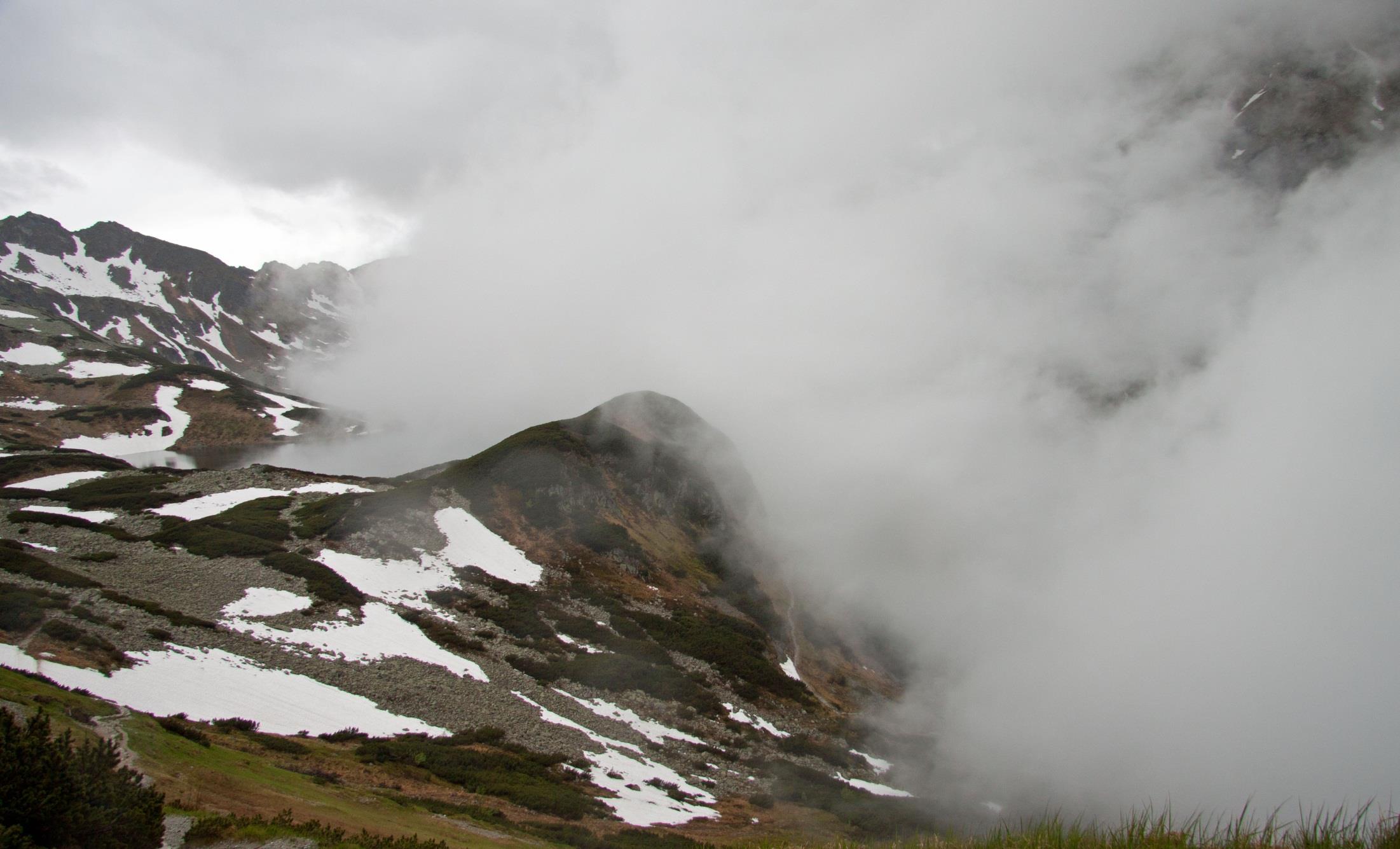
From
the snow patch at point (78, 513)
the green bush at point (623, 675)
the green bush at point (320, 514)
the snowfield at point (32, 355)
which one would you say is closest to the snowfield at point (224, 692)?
the green bush at point (623, 675)

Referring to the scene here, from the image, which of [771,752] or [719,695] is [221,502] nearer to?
[719,695]

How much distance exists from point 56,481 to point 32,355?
114 meters

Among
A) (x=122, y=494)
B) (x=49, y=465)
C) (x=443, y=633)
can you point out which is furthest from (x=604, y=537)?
(x=49, y=465)

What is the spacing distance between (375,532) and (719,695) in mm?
32346

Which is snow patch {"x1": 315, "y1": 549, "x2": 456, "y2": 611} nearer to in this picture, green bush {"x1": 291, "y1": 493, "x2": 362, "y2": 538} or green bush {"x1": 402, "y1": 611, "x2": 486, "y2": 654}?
green bush {"x1": 402, "y1": 611, "x2": 486, "y2": 654}

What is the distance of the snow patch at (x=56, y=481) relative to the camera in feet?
214

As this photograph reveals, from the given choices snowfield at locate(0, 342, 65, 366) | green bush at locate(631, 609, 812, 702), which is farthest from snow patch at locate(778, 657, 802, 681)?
snowfield at locate(0, 342, 65, 366)

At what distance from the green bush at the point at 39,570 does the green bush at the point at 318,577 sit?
1057 centimetres

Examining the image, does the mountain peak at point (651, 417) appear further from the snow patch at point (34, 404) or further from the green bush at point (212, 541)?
the snow patch at point (34, 404)

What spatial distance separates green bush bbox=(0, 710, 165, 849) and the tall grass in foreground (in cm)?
1252

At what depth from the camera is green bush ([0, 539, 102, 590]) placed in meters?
35.2

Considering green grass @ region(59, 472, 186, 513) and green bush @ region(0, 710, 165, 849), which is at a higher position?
green grass @ region(59, 472, 186, 513)

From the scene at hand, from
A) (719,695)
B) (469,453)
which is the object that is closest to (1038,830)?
(719,695)

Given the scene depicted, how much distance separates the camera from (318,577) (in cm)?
4650
